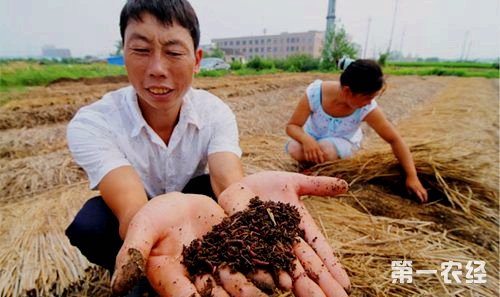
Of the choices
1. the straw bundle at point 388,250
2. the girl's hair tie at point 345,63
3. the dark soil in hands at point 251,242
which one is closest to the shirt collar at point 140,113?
the dark soil in hands at point 251,242

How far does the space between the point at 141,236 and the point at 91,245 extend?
696 mm

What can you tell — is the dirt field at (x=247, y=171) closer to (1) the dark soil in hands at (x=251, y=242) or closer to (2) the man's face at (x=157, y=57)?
(1) the dark soil in hands at (x=251, y=242)

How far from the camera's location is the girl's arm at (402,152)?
2.67m

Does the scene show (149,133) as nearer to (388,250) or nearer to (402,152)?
(388,250)

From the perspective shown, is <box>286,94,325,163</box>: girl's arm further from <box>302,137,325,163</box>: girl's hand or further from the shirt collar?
the shirt collar

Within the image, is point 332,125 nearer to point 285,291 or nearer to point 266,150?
point 266,150

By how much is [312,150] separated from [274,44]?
7095cm

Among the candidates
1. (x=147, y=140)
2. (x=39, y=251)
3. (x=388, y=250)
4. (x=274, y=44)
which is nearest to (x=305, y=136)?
(x=388, y=250)

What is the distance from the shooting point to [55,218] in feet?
8.05

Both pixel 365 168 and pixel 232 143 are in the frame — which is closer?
pixel 232 143

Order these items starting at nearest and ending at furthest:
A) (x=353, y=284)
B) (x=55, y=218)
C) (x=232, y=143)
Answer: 1. (x=353, y=284)
2. (x=232, y=143)
3. (x=55, y=218)

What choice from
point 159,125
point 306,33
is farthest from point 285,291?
point 306,33

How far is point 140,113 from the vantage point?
1610 mm

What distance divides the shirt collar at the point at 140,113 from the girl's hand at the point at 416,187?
1.91 metres
